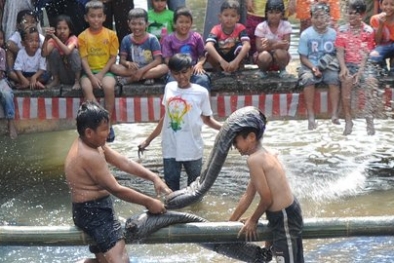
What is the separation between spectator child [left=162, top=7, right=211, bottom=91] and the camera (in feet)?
31.9

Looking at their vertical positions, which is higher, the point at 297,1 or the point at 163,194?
the point at 297,1

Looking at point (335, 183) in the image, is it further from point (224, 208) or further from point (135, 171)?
point (135, 171)

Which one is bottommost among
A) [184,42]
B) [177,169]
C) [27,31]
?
[177,169]

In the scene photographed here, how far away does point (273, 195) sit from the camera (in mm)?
6059

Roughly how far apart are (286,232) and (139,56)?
4367 mm

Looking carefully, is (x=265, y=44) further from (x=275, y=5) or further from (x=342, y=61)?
(x=342, y=61)

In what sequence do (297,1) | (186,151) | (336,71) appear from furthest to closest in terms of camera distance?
(297,1) → (336,71) → (186,151)

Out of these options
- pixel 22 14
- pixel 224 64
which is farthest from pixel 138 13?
pixel 22 14

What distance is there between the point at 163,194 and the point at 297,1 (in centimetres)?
494

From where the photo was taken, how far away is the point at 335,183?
391 inches

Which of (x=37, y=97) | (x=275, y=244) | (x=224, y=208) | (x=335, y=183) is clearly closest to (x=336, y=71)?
(x=335, y=183)

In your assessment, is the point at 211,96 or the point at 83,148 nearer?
the point at 83,148

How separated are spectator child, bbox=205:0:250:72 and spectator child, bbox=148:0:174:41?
0.55 m

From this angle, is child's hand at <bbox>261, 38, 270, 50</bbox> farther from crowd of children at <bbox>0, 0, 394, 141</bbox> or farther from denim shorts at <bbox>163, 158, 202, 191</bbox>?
denim shorts at <bbox>163, 158, 202, 191</bbox>
